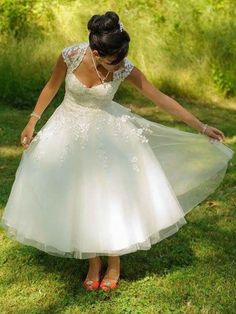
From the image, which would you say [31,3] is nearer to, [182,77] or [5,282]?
A: [182,77]

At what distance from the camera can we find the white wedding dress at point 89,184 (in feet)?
11.7

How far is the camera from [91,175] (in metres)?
3.58

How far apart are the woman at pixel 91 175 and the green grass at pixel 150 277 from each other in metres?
0.44

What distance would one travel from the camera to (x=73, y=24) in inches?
456

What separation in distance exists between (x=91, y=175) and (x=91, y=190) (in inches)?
4.0

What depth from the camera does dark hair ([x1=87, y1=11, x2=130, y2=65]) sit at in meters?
3.26

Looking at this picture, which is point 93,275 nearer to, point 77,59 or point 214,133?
point 214,133

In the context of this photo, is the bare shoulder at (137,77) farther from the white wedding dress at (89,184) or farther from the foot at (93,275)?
the foot at (93,275)

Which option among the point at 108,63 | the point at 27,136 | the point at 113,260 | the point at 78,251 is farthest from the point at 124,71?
the point at 113,260

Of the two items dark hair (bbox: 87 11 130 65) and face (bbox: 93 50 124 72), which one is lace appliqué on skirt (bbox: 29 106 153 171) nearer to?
face (bbox: 93 50 124 72)

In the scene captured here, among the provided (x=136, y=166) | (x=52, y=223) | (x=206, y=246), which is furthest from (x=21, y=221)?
(x=206, y=246)

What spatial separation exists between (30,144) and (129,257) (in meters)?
1.35

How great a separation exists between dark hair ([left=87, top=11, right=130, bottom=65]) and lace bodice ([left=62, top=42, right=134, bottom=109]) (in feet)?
0.88

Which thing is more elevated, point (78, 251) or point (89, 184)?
point (89, 184)
